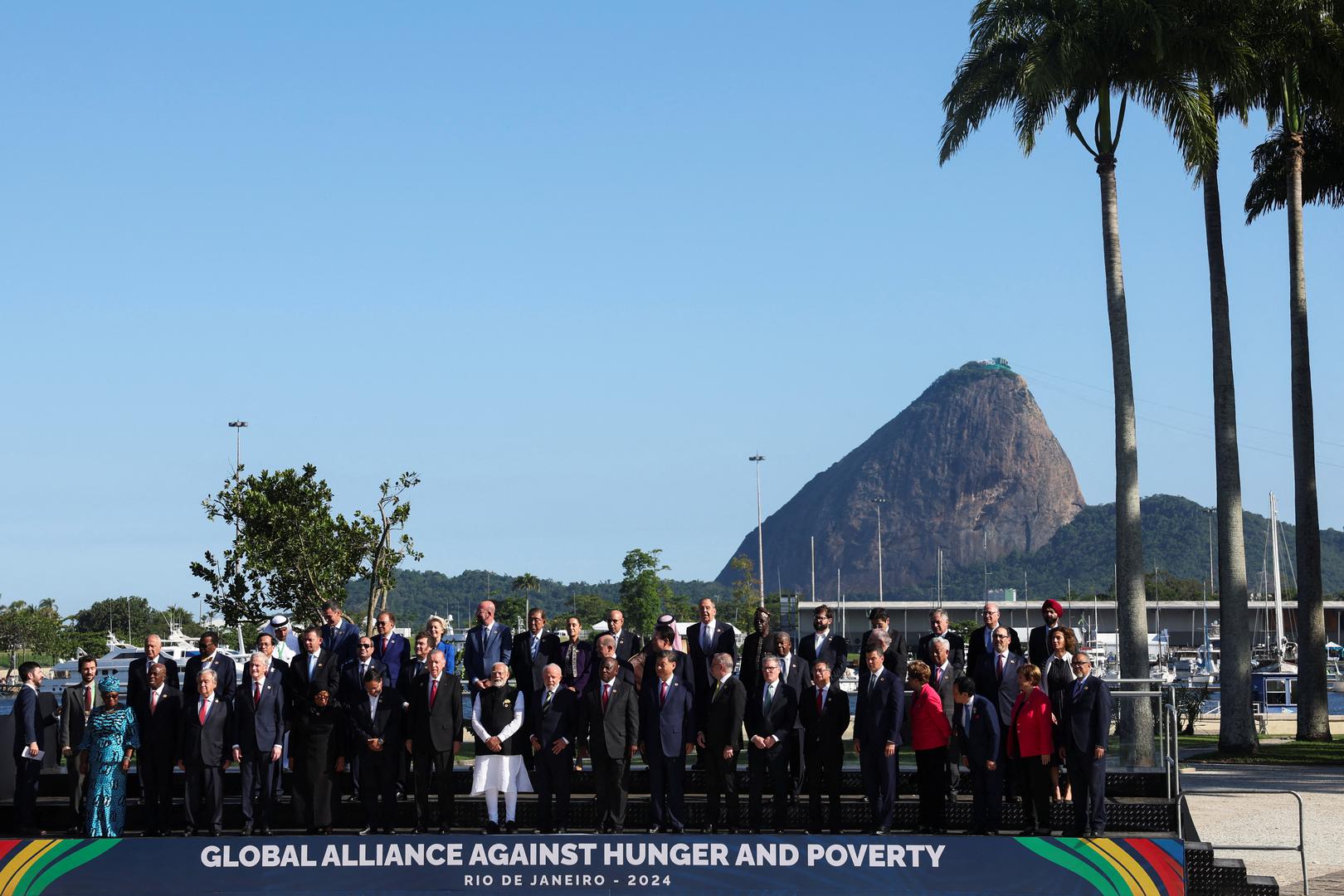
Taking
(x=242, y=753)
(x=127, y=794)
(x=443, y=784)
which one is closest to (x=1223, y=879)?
(x=443, y=784)

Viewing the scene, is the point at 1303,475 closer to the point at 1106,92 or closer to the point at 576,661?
the point at 1106,92

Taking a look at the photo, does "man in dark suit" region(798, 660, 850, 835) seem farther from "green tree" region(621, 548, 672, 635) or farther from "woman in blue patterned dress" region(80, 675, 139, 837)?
"green tree" region(621, 548, 672, 635)

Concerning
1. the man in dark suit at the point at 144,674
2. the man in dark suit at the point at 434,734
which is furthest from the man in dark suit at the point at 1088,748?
the man in dark suit at the point at 144,674

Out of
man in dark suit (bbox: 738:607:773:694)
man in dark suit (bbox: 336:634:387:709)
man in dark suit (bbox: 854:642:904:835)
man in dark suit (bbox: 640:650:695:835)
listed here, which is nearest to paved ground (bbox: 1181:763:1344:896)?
man in dark suit (bbox: 854:642:904:835)

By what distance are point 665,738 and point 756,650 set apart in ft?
5.64

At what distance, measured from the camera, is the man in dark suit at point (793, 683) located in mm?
15109

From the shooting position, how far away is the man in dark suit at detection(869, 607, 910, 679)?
52.1 feet

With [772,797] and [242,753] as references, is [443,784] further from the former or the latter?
[772,797]

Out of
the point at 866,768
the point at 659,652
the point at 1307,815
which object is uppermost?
the point at 659,652

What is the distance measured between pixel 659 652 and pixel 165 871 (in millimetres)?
5303

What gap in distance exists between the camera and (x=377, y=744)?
14875 mm

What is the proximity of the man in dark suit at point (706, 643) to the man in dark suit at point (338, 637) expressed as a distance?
364 cm

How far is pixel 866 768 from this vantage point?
48.6 ft

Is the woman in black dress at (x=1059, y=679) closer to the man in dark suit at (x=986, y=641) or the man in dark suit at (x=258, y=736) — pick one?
the man in dark suit at (x=986, y=641)
